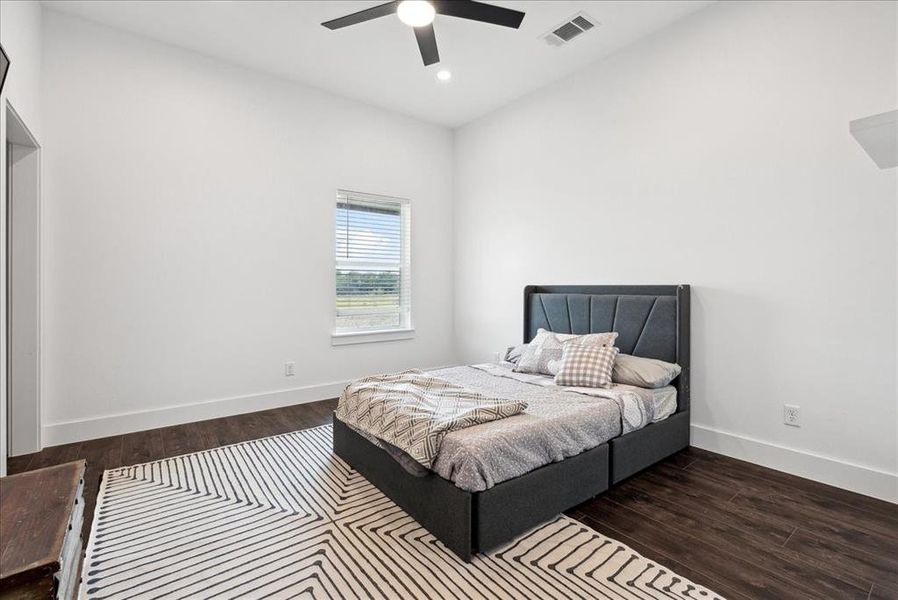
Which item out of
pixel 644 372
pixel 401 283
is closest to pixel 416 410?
pixel 644 372

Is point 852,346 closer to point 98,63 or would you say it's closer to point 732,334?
point 732,334

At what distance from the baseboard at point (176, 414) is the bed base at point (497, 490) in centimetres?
159

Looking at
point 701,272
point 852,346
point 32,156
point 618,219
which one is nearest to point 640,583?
point 852,346

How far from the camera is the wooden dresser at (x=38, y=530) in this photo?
0.90 m

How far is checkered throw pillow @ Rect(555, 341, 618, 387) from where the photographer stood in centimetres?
296

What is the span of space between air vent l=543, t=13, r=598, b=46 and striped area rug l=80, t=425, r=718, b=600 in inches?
134

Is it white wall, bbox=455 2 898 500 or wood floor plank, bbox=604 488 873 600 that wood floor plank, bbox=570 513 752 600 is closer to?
wood floor plank, bbox=604 488 873 600

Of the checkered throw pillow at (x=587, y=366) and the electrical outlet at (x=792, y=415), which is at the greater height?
the checkered throw pillow at (x=587, y=366)

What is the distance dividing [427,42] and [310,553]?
301 cm

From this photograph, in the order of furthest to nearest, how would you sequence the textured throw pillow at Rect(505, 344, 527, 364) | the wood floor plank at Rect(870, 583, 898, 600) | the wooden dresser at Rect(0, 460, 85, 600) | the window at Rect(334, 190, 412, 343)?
the window at Rect(334, 190, 412, 343) < the textured throw pillow at Rect(505, 344, 527, 364) < the wood floor plank at Rect(870, 583, 898, 600) < the wooden dresser at Rect(0, 460, 85, 600)

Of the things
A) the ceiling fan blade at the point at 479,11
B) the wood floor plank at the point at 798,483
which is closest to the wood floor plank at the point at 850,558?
the wood floor plank at the point at 798,483

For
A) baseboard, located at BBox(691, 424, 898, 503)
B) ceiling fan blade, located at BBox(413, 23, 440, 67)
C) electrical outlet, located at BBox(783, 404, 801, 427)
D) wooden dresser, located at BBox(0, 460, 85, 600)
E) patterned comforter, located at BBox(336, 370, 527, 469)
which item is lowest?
baseboard, located at BBox(691, 424, 898, 503)

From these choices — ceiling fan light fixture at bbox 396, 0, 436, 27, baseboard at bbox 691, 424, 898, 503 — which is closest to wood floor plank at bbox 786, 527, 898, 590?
baseboard at bbox 691, 424, 898, 503

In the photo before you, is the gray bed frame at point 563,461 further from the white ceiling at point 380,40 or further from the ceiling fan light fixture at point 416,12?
the ceiling fan light fixture at point 416,12
